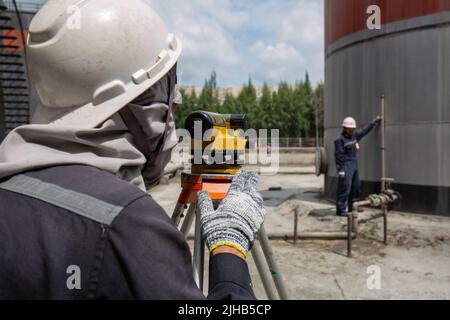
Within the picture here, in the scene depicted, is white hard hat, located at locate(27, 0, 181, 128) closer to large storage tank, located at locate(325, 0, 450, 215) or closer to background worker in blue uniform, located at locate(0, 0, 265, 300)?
background worker in blue uniform, located at locate(0, 0, 265, 300)

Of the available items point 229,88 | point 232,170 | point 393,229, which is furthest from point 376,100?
point 229,88

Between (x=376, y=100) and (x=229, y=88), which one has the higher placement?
(x=229, y=88)

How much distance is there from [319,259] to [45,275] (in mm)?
4281

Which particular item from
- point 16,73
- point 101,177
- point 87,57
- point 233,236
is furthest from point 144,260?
point 16,73

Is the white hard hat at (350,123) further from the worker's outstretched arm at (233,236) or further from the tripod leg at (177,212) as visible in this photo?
the worker's outstretched arm at (233,236)

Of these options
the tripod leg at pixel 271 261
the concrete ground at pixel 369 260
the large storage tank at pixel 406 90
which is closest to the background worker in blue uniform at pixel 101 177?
the tripod leg at pixel 271 261

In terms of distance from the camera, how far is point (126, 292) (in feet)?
2.99

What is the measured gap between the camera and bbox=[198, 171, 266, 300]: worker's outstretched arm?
114cm

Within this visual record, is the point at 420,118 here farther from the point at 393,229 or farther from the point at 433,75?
the point at 393,229

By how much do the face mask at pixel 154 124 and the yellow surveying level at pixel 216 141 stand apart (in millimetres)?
745

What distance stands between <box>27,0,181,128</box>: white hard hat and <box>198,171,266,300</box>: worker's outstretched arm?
52 centimetres

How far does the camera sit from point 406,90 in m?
6.23

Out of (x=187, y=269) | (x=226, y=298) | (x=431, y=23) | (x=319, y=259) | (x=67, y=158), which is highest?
(x=431, y=23)

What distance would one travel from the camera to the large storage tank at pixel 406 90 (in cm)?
593
